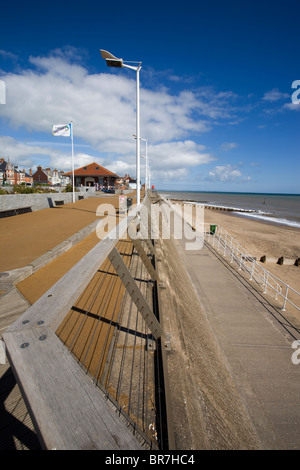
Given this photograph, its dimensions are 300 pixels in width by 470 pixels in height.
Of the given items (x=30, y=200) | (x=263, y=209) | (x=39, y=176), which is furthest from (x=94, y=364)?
(x=39, y=176)

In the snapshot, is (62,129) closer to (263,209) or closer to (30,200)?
(30,200)

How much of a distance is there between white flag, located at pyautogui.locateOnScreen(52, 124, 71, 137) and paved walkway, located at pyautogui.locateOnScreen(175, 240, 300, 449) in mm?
14794

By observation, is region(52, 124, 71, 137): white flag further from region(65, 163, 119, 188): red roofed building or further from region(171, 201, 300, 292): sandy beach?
region(65, 163, 119, 188): red roofed building

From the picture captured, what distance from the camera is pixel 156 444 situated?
6.61 ft

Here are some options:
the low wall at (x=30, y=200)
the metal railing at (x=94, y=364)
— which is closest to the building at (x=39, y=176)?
the low wall at (x=30, y=200)

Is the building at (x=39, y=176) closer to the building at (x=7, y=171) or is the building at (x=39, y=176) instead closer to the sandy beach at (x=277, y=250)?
the building at (x=7, y=171)

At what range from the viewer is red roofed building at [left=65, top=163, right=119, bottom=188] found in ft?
138

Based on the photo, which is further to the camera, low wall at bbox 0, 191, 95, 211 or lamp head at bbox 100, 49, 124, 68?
low wall at bbox 0, 191, 95, 211

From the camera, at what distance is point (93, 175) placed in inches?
1650

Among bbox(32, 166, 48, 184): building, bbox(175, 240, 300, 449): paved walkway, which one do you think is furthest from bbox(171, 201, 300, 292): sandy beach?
bbox(32, 166, 48, 184): building

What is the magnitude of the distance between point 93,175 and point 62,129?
24.5m

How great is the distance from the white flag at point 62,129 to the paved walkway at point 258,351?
48.5 ft
